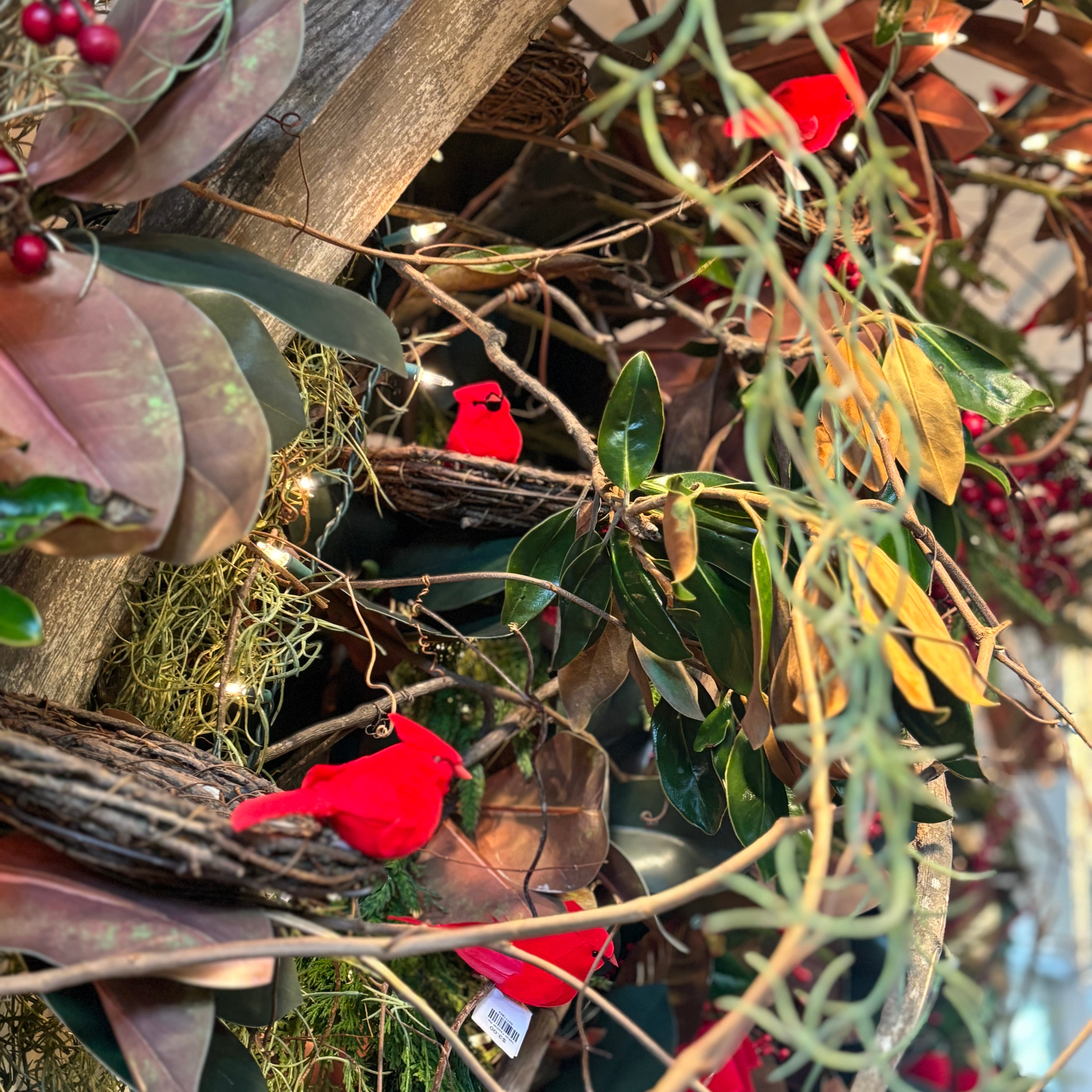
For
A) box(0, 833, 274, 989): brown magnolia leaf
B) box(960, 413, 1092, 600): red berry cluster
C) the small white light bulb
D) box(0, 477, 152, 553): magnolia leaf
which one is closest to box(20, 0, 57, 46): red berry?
box(0, 477, 152, 553): magnolia leaf

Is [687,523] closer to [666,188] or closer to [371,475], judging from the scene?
[371,475]

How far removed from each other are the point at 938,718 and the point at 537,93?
0.79m

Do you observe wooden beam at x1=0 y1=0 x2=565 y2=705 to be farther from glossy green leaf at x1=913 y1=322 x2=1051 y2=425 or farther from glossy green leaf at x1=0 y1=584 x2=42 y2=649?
glossy green leaf at x1=913 y1=322 x2=1051 y2=425

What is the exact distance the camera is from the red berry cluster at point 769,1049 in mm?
1199

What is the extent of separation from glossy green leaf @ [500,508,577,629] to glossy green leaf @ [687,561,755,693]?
0.13 metres

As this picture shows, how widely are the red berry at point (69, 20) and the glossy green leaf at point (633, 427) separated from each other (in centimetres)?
39

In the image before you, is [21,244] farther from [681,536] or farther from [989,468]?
[989,468]

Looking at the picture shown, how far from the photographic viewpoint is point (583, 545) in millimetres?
731

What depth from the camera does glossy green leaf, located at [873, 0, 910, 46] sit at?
954 mm

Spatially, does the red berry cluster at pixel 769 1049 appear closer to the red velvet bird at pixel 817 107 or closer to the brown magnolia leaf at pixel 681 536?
the brown magnolia leaf at pixel 681 536

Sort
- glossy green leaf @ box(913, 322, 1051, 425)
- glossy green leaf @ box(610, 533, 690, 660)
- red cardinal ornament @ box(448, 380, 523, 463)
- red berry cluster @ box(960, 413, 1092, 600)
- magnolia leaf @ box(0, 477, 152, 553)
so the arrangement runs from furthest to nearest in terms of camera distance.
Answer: red berry cluster @ box(960, 413, 1092, 600), red cardinal ornament @ box(448, 380, 523, 463), glossy green leaf @ box(913, 322, 1051, 425), glossy green leaf @ box(610, 533, 690, 660), magnolia leaf @ box(0, 477, 152, 553)

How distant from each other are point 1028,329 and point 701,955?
1071 mm

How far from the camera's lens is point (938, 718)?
1.56 ft

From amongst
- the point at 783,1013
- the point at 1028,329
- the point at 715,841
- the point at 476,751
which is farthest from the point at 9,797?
the point at 1028,329
